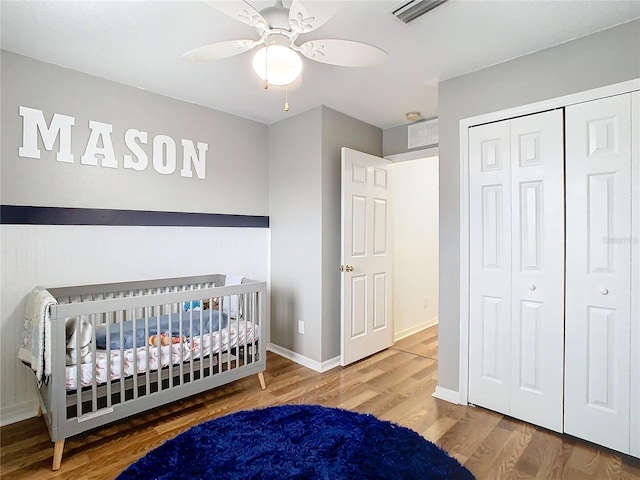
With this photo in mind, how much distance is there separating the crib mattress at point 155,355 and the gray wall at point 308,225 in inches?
27.8

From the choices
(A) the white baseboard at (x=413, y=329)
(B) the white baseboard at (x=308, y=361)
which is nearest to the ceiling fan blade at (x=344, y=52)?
(B) the white baseboard at (x=308, y=361)

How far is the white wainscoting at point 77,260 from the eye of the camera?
2143mm

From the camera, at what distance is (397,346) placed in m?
3.67

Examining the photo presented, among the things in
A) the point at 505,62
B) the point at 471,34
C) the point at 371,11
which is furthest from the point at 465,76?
the point at 371,11

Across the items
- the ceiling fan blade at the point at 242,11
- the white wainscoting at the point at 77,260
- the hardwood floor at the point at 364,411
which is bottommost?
the hardwood floor at the point at 364,411

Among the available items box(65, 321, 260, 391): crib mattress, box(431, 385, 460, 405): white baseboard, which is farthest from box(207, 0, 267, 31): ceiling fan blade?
box(431, 385, 460, 405): white baseboard

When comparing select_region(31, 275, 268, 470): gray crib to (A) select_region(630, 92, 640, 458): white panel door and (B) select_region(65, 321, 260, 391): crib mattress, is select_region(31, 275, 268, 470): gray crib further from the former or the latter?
(A) select_region(630, 92, 640, 458): white panel door

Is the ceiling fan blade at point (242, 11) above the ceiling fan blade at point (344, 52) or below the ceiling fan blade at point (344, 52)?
above

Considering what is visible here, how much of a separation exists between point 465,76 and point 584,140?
89cm

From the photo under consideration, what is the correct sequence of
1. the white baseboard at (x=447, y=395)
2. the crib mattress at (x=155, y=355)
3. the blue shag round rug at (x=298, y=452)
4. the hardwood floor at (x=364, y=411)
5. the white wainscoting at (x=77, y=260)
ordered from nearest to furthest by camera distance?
the blue shag round rug at (x=298, y=452) → the hardwood floor at (x=364, y=411) → the crib mattress at (x=155, y=355) → the white wainscoting at (x=77, y=260) → the white baseboard at (x=447, y=395)

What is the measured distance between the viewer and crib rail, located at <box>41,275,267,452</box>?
1.79 m

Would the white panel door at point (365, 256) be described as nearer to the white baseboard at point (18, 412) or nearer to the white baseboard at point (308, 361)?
the white baseboard at point (308, 361)

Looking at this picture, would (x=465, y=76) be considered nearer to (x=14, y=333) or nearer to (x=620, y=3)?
(x=620, y=3)

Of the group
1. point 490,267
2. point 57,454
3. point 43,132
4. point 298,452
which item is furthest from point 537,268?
point 43,132
